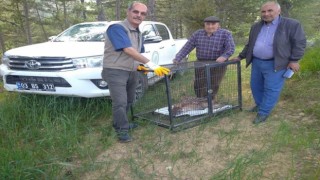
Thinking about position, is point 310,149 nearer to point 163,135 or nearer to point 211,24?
point 163,135

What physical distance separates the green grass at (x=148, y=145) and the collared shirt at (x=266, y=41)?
987 mm

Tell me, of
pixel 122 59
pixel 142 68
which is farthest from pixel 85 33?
pixel 122 59

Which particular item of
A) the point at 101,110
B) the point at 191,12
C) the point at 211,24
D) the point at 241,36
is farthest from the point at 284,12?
the point at 101,110

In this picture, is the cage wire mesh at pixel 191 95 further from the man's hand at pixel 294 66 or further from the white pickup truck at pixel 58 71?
the man's hand at pixel 294 66

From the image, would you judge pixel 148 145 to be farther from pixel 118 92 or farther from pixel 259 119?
pixel 259 119

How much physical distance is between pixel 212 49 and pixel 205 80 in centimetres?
75

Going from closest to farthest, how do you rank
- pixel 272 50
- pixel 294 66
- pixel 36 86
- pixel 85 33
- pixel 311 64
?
pixel 294 66 < pixel 272 50 < pixel 36 86 < pixel 85 33 < pixel 311 64

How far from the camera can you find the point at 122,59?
12.4 ft

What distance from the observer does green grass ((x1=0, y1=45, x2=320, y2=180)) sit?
3043 millimetres

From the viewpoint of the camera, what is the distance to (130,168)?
320cm

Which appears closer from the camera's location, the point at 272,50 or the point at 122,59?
the point at 122,59

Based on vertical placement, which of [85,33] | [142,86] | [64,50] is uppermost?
[85,33]

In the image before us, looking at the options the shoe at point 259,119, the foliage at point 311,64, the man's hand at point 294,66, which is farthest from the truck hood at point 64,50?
the foliage at point 311,64

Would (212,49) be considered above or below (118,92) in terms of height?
above
